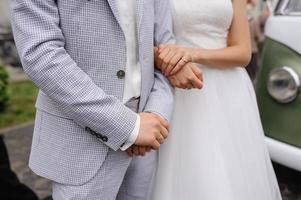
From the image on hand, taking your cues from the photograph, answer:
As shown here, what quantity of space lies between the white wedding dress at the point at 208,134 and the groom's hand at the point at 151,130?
16.2 inches

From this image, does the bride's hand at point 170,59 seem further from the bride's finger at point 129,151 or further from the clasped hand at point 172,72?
the bride's finger at point 129,151

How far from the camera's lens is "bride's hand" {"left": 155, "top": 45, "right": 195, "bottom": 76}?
1.62 m

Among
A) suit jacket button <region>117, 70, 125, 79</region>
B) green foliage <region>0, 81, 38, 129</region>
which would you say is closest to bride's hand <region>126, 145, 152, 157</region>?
suit jacket button <region>117, 70, 125, 79</region>

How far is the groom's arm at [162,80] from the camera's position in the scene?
5.22ft

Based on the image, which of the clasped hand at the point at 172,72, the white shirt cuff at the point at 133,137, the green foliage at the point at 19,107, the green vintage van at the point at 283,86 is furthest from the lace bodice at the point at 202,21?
the green foliage at the point at 19,107

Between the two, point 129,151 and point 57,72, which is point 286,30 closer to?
point 129,151

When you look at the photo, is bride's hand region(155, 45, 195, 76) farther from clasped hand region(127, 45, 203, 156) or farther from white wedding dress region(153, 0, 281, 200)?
white wedding dress region(153, 0, 281, 200)

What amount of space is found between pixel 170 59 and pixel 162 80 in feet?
0.34

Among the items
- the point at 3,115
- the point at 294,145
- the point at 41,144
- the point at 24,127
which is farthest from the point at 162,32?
the point at 3,115

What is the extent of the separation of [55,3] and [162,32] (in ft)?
1.54

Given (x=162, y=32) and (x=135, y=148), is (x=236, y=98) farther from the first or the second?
(x=135, y=148)

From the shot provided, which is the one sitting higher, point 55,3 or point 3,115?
point 55,3

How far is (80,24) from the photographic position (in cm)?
142

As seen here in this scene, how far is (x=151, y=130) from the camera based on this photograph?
1.48 m
